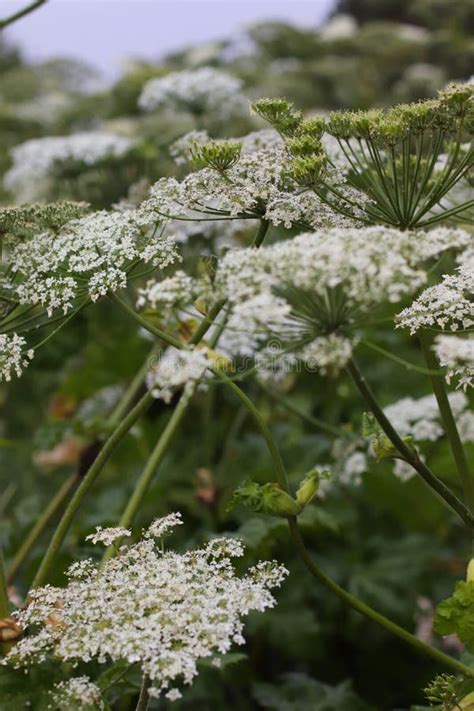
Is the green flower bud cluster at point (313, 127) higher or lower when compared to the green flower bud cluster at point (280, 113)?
lower

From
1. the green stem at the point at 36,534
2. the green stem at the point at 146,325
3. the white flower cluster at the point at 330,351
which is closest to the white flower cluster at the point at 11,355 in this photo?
the green stem at the point at 146,325

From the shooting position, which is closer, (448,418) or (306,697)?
(448,418)

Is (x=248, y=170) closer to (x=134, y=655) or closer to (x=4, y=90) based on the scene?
(x=134, y=655)

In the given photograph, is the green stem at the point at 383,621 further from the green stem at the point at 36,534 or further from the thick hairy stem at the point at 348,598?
the green stem at the point at 36,534

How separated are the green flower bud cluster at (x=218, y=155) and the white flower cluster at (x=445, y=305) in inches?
11.2

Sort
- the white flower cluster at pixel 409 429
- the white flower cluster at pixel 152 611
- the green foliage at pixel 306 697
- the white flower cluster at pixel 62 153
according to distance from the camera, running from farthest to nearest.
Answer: the white flower cluster at pixel 62 153, the white flower cluster at pixel 409 429, the green foliage at pixel 306 697, the white flower cluster at pixel 152 611

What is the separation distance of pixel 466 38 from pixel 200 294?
449 cm

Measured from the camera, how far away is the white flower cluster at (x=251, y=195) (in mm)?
1100

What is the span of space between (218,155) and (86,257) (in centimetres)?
20

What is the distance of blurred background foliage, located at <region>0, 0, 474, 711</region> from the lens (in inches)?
68.0

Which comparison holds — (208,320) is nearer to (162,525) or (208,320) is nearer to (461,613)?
(162,525)

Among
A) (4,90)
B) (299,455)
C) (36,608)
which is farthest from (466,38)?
(36,608)

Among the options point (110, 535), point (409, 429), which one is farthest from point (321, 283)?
point (409, 429)

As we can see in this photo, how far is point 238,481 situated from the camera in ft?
6.53
